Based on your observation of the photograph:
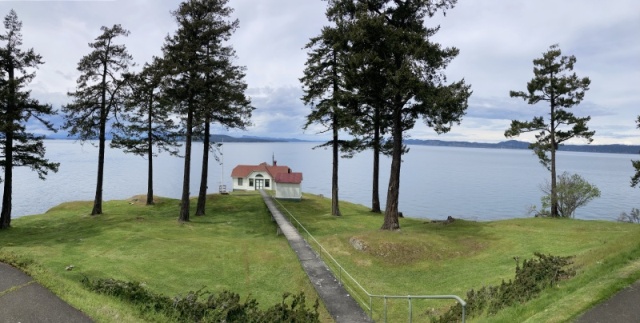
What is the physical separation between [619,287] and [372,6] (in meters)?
18.5

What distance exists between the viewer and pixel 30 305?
30.5 ft

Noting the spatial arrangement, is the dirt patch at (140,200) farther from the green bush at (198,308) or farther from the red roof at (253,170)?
the green bush at (198,308)

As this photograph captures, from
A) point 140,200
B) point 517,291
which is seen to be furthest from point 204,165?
point 517,291

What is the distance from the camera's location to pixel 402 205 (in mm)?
79250

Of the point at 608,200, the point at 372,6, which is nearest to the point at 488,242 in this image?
the point at 372,6

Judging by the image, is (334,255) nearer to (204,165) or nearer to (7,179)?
(204,165)

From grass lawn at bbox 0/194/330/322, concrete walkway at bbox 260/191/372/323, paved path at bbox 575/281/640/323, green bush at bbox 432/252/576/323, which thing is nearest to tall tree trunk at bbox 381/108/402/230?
concrete walkway at bbox 260/191/372/323

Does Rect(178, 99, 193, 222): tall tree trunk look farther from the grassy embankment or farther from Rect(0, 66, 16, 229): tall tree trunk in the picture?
Rect(0, 66, 16, 229): tall tree trunk

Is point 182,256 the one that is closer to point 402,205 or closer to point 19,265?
point 19,265

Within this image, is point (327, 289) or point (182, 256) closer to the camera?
point (327, 289)

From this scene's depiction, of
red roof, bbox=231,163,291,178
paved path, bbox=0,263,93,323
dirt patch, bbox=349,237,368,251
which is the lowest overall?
dirt patch, bbox=349,237,368,251

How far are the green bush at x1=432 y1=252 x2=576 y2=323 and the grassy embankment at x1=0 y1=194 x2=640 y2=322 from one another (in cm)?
53

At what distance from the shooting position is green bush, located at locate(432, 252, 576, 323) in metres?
11.5

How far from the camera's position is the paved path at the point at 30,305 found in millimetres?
8781
